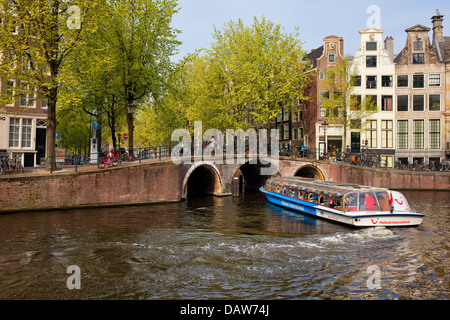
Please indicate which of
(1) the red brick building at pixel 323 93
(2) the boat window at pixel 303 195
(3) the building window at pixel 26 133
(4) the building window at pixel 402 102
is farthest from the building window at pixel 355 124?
(3) the building window at pixel 26 133

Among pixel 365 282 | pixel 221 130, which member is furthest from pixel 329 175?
pixel 365 282

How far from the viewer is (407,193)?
35.0 meters

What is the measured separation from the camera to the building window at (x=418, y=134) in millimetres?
45312

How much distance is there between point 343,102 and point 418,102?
12.2m

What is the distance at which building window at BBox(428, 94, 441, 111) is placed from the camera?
44781mm

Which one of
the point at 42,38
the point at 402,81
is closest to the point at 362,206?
the point at 42,38

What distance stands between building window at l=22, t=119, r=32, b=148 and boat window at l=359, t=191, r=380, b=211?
24.9m

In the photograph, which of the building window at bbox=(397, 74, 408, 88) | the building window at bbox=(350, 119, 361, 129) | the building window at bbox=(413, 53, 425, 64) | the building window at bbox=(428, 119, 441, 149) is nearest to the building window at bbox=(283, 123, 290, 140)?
the building window at bbox=(350, 119, 361, 129)

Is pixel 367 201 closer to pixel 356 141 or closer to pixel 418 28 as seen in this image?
pixel 356 141

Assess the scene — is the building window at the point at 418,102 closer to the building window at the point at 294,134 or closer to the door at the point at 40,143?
the building window at the point at 294,134

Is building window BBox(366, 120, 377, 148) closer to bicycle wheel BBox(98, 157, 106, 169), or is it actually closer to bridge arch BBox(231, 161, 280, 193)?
bridge arch BBox(231, 161, 280, 193)

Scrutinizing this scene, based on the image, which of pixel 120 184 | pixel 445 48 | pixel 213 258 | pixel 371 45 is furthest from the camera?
pixel 371 45

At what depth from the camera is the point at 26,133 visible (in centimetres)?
2938

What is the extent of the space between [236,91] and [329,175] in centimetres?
1246
